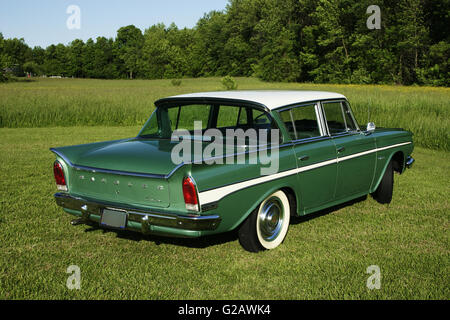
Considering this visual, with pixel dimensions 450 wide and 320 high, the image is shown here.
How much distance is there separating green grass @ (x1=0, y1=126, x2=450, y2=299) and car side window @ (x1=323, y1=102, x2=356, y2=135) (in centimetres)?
107

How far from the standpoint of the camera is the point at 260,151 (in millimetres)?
4262

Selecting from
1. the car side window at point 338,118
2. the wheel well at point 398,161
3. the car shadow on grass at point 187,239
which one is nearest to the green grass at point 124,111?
the wheel well at point 398,161

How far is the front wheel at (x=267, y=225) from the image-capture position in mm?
4207

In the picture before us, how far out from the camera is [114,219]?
3.99 m

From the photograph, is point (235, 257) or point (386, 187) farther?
point (386, 187)

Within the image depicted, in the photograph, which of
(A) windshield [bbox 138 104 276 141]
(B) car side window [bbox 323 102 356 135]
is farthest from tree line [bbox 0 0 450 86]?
(A) windshield [bbox 138 104 276 141]

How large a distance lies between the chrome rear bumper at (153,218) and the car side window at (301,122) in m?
1.47

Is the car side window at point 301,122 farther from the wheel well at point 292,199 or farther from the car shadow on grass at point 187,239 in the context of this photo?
the car shadow on grass at point 187,239

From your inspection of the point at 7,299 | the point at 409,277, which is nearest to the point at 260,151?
the point at 409,277

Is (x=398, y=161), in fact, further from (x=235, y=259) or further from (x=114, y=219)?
(x=114, y=219)

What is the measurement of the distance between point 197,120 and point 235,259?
1622mm

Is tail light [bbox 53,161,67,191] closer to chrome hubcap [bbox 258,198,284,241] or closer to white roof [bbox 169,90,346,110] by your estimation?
white roof [bbox 169,90,346,110]

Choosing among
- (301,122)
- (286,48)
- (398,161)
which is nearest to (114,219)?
(301,122)
